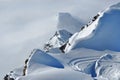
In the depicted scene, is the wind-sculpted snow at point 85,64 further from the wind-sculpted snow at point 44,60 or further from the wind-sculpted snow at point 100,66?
the wind-sculpted snow at point 44,60

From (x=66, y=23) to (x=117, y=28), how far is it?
24144 millimetres

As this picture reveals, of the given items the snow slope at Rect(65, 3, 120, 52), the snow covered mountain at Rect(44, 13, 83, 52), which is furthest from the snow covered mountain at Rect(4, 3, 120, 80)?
the snow covered mountain at Rect(44, 13, 83, 52)

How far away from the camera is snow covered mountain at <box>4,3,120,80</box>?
46094 mm

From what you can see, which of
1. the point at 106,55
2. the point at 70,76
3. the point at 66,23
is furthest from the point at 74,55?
the point at 66,23

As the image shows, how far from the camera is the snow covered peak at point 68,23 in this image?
7403cm

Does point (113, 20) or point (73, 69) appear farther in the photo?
point (113, 20)

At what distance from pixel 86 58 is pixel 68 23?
26.9 metres

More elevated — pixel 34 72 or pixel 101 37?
pixel 101 37

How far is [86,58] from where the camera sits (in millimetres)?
50125

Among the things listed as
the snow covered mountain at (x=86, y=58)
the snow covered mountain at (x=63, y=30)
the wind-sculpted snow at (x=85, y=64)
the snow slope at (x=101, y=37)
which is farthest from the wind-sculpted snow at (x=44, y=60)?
the snow covered mountain at (x=63, y=30)

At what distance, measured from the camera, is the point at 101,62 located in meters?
49.3

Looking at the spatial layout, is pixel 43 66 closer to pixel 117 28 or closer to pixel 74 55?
pixel 74 55

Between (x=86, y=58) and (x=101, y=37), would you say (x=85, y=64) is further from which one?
(x=101, y=37)

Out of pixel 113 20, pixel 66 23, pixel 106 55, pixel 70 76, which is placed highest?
pixel 66 23
